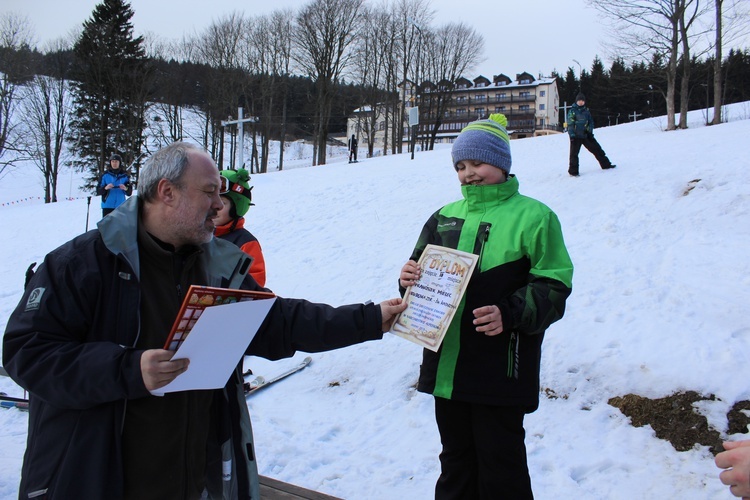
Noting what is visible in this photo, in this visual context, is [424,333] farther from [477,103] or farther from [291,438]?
[477,103]

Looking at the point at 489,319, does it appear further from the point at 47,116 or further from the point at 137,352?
the point at 47,116

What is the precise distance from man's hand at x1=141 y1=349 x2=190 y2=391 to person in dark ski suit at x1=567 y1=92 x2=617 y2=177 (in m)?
12.0

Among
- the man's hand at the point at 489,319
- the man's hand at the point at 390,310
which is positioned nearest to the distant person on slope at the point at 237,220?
the man's hand at the point at 390,310

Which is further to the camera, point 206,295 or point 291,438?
point 291,438

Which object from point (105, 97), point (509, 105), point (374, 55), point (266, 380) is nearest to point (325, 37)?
point (374, 55)

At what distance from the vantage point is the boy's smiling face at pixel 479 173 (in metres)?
2.70

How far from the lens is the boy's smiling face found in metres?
2.70

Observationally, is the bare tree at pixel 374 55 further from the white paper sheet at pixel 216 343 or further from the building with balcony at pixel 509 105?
the white paper sheet at pixel 216 343

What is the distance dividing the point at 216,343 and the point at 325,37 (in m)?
45.5

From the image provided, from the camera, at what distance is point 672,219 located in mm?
8188

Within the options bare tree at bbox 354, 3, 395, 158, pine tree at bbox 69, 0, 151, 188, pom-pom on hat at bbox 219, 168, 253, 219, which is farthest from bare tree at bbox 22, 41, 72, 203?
pom-pom on hat at bbox 219, 168, 253, 219

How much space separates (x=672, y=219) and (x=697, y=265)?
204 cm

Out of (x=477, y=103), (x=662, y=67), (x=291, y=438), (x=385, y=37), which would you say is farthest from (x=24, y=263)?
(x=477, y=103)

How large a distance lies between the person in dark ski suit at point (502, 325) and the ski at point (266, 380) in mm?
3054
